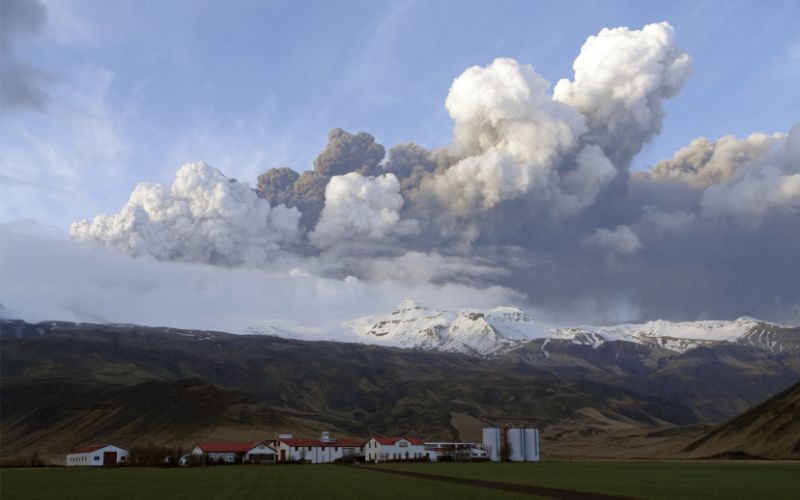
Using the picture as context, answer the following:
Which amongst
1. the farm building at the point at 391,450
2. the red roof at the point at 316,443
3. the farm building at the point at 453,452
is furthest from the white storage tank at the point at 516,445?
the red roof at the point at 316,443

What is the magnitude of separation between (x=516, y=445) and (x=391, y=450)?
29843 mm

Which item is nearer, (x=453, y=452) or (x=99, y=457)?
(x=99, y=457)

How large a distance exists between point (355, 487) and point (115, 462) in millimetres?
102349

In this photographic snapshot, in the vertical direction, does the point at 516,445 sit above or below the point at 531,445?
above

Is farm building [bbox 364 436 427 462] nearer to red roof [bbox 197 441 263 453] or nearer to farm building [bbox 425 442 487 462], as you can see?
farm building [bbox 425 442 487 462]

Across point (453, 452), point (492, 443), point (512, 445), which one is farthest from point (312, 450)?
point (512, 445)

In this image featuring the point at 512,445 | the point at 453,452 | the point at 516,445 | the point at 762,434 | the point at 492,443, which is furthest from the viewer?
the point at 492,443

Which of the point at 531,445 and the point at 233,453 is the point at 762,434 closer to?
the point at 531,445

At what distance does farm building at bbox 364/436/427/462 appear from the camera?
518ft

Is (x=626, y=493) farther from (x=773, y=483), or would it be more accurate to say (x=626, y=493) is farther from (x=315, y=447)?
(x=315, y=447)

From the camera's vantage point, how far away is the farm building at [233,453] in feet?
476

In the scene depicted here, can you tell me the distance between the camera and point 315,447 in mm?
156625

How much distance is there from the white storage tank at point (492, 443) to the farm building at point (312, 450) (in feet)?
96.3

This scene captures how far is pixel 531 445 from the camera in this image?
171500 millimetres
